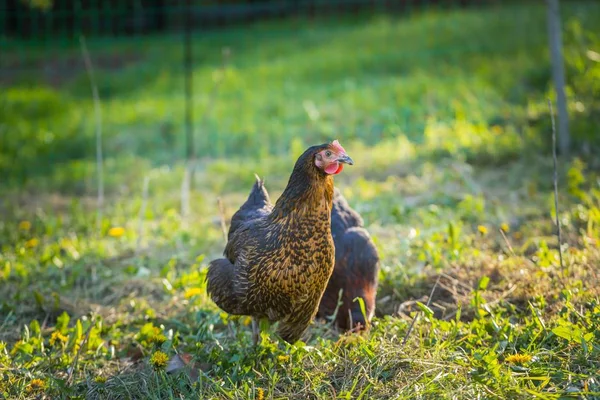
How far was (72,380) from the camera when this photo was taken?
10.5 feet

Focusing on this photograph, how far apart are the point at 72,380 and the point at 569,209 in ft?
11.3

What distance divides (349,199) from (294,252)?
2632 millimetres

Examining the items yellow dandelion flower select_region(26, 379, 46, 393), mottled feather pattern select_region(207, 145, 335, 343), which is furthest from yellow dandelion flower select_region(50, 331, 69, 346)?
mottled feather pattern select_region(207, 145, 335, 343)

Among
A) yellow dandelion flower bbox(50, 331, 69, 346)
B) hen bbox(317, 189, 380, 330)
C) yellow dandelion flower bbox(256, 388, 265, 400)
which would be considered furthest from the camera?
hen bbox(317, 189, 380, 330)

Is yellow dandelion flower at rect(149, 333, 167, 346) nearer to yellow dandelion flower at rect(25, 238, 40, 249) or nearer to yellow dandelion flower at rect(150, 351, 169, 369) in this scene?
yellow dandelion flower at rect(150, 351, 169, 369)

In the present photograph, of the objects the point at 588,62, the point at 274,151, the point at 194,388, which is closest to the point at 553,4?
the point at 588,62

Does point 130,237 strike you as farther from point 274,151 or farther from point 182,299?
point 274,151

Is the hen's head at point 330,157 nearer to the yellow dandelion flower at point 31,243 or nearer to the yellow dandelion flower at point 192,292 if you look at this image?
the yellow dandelion flower at point 192,292

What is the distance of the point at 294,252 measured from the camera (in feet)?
10.0

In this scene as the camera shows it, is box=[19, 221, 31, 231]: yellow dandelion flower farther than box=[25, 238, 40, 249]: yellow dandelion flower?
Yes

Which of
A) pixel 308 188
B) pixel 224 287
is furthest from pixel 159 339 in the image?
pixel 308 188

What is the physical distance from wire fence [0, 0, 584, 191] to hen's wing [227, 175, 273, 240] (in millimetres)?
2136

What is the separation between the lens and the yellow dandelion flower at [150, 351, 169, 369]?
10.1ft

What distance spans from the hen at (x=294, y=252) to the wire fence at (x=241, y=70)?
2.81 m
